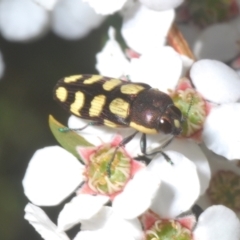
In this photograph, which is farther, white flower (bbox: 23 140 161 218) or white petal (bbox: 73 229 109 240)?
white flower (bbox: 23 140 161 218)

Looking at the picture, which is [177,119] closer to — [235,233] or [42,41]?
[235,233]

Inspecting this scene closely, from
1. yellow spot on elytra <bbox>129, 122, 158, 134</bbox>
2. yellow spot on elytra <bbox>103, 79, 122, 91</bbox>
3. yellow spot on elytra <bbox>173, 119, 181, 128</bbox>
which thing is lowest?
yellow spot on elytra <bbox>129, 122, 158, 134</bbox>

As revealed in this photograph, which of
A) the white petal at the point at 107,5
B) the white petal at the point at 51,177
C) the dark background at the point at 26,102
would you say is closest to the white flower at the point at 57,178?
the white petal at the point at 51,177

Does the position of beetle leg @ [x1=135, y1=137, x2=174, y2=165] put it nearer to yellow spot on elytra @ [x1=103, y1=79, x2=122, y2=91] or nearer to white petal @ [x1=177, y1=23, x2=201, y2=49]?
yellow spot on elytra @ [x1=103, y1=79, x2=122, y2=91]

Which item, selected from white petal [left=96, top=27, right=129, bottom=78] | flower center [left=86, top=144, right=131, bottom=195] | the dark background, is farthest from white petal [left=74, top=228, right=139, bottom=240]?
the dark background

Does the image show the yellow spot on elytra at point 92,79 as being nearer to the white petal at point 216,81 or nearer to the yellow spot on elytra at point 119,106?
the yellow spot on elytra at point 119,106

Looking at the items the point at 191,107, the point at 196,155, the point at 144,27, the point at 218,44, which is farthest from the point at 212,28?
the point at 196,155
